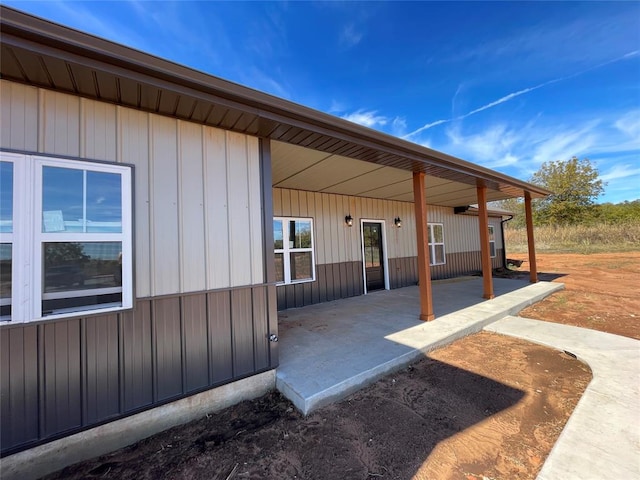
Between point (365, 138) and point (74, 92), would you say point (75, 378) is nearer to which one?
point (74, 92)

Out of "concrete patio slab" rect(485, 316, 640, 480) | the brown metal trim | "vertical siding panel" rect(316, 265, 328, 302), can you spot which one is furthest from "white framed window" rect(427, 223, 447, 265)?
the brown metal trim

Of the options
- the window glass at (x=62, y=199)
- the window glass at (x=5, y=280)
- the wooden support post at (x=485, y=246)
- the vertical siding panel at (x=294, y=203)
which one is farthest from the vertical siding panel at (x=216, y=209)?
the wooden support post at (x=485, y=246)

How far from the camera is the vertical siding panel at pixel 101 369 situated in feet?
6.18

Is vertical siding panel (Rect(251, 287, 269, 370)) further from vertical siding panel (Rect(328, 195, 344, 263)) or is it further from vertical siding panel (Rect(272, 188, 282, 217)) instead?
vertical siding panel (Rect(328, 195, 344, 263))

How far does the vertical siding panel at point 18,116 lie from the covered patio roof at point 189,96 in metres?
0.08

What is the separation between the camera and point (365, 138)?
10.4 feet

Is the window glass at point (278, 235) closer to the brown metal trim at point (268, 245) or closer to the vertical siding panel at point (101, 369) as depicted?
the brown metal trim at point (268, 245)

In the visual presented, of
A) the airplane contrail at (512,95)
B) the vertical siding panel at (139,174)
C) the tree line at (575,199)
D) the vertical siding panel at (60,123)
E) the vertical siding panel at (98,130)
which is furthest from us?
the tree line at (575,199)

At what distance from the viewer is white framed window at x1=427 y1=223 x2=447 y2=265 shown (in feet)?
29.2

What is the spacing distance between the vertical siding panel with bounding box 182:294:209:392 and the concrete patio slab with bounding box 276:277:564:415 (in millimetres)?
767

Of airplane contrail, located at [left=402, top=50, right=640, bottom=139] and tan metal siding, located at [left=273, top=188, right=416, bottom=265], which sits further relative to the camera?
airplane contrail, located at [left=402, top=50, right=640, bottom=139]

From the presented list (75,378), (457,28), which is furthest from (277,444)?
(457,28)

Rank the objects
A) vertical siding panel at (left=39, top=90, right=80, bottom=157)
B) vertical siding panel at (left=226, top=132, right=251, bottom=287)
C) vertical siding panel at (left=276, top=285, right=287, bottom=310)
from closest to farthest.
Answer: vertical siding panel at (left=39, top=90, right=80, bottom=157)
vertical siding panel at (left=226, top=132, right=251, bottom=287)
vertical siding panel at (left=276, top=285, right=287, bottom=310)

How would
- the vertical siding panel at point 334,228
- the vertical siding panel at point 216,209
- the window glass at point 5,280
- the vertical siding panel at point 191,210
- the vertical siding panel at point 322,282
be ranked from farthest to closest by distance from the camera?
1. the vertical siding panel at point 334,228
2. the vertical siding panel at point 322,282
3. the vertical siding panel at point 216,209
4. the vertical siding panel at point 191,210
5. the window glass at point 5,280
